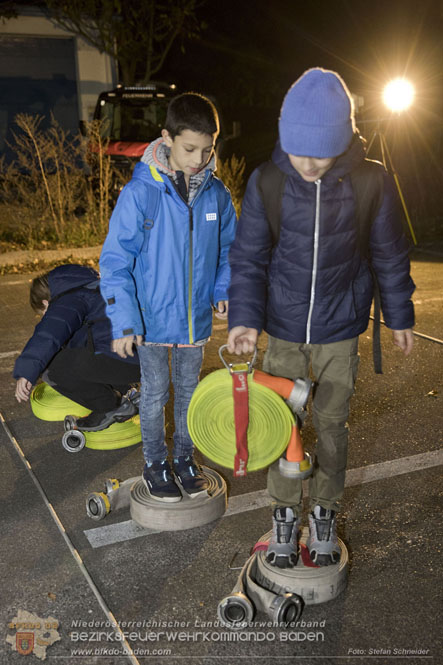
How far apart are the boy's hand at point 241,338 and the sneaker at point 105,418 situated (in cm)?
175

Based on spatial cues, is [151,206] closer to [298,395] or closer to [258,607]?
[298,395]

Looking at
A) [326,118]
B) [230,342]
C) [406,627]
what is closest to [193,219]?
[230,342]

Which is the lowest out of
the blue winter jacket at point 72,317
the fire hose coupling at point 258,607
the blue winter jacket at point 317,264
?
the fire hose coupling at point 258,607

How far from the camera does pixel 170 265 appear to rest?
316cm

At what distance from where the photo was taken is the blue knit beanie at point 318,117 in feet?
7.84

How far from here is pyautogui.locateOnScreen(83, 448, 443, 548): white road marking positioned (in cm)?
324

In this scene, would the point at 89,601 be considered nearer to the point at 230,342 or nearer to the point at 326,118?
the point at 230,342

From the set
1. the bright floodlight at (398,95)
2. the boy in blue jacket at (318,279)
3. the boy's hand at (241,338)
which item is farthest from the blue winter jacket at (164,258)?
the bright floodlight at (398,95)

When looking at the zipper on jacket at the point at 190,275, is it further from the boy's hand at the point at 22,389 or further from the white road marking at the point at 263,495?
the boy's hand at the point at 22,389

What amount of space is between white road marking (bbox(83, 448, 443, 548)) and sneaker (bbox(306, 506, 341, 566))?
64cm

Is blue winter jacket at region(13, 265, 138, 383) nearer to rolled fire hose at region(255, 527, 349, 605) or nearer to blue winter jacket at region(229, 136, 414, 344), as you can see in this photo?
blue winter jacket at region(229, 136, 414, 344)

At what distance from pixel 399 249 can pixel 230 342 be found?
2.46ft

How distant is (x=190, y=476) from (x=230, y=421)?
822 millimetres

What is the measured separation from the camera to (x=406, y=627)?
8.52 feet
